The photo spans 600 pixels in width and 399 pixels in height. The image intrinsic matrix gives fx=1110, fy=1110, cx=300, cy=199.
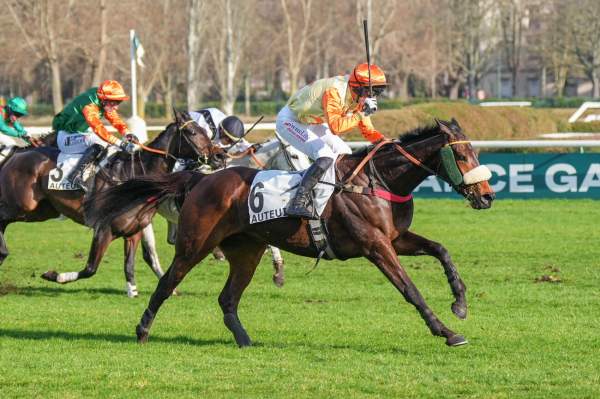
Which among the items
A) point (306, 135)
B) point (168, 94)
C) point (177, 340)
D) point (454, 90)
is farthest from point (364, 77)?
point (454, 90)

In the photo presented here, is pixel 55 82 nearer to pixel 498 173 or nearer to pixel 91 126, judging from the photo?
pixel 498 173

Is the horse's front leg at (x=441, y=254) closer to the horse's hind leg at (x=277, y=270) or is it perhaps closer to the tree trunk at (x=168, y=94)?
the horse's hind leg at (x=277, y=270)

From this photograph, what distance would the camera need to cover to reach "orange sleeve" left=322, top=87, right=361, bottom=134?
745 centimetres

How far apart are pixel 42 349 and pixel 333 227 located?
7.02 feet

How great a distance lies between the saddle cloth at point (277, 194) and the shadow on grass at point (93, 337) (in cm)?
99

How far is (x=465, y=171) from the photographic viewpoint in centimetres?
712

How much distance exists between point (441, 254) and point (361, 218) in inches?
23.6

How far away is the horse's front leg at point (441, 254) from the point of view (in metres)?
7.17

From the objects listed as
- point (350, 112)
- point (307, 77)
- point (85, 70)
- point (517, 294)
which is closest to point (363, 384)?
point (350, 112)

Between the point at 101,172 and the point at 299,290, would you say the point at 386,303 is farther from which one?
the point at 101,172

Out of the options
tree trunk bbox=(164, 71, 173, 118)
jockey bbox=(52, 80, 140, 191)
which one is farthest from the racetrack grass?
tree trunk bbox=(164, 71, 173, 118)

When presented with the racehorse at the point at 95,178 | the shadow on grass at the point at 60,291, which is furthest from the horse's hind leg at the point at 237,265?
the shadow on grass at the point at 60,291

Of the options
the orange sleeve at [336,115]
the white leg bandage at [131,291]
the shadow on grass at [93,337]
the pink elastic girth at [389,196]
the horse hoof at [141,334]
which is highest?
the orange sleeve at [336,115]

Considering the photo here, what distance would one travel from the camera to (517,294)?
9883mm
